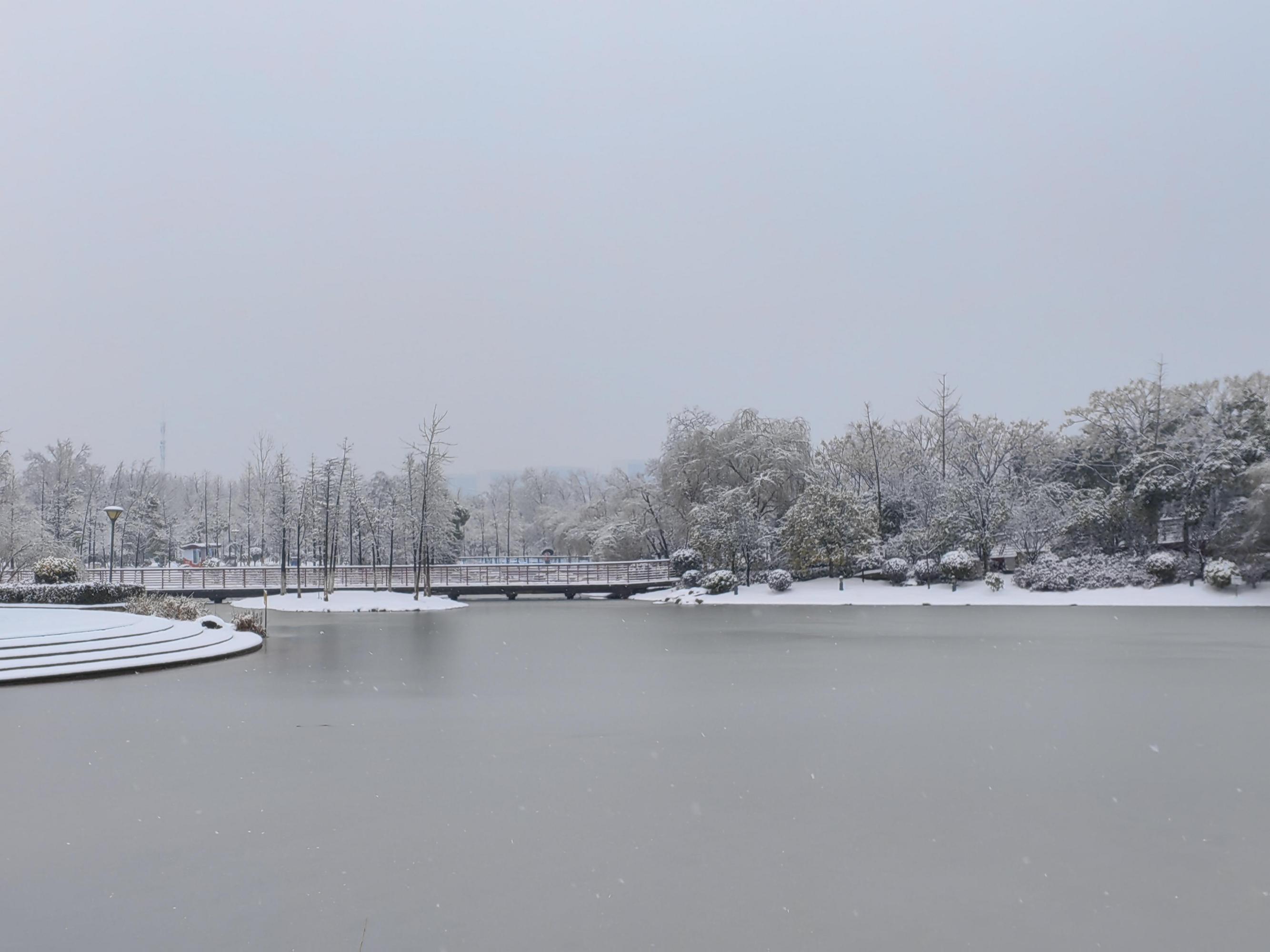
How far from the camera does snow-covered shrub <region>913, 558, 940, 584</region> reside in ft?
122

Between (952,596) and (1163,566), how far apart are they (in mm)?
7181

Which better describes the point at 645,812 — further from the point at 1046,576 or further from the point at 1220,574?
the point at 1046,576

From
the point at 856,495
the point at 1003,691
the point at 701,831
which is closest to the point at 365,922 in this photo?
the point at 701,831

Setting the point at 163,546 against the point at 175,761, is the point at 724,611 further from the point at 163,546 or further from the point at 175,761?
the point at 163,546

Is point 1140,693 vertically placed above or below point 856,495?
below

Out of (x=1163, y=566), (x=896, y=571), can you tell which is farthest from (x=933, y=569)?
(x=1163, y=566)

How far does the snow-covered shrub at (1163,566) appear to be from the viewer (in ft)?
110

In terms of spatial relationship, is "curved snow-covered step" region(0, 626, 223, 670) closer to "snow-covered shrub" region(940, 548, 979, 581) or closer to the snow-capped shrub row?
the snow-capped shrub row

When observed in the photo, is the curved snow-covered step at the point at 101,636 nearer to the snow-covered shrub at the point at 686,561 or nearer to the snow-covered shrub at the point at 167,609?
the snow-covered shrub at the point at 167,609

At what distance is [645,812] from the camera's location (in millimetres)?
6867

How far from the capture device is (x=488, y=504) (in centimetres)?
11831

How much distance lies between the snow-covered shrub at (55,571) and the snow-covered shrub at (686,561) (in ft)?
74.4

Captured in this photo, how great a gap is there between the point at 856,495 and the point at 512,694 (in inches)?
1207

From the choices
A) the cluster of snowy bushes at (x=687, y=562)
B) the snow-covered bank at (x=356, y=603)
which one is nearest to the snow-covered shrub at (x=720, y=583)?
the cluster of snowy bushes at (x=687, y=562)
